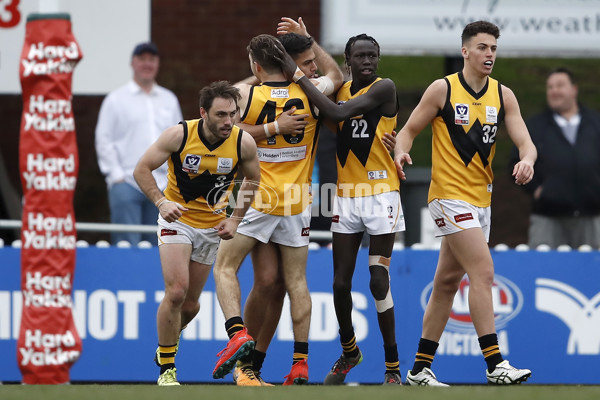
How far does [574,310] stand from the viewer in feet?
36.0

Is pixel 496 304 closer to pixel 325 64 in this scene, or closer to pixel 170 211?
pixel 325 64

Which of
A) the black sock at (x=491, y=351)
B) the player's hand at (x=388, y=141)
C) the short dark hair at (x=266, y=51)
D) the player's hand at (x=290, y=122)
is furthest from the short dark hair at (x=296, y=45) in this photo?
the black sock at (x=491, y=351)

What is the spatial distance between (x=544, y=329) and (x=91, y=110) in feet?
19.5

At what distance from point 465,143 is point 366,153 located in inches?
27.8

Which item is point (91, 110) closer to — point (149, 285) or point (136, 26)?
point (136, 26)

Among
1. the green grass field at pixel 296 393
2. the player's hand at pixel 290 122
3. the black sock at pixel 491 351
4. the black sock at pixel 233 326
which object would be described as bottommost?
the green grass field at pixel 296 393

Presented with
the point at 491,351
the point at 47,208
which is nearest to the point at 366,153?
the point at 491,351

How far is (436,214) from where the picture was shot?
8.47 m

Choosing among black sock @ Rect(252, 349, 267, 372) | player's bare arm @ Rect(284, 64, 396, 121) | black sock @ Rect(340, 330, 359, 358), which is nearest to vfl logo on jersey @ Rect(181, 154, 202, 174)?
player's bare arm @ Rect(284, 64, 396, 121)

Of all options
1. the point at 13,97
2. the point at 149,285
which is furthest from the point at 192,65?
the point at 149,285

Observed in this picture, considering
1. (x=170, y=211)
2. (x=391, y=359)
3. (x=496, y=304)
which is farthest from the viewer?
(x=496, y=304)

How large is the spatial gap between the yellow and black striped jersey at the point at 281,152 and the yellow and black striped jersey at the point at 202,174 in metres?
0.25

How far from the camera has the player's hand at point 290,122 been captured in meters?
8.34

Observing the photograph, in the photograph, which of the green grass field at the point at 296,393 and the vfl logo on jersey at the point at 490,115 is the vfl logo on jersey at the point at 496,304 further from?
the green grass field at the point at 296,393
